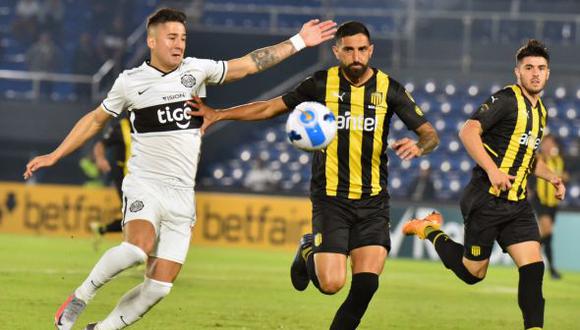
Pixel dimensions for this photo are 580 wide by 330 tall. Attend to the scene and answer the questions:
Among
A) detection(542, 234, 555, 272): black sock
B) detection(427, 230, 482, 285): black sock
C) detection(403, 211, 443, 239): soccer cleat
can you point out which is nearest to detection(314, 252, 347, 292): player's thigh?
detection(427, 230, 482, 285): black sock

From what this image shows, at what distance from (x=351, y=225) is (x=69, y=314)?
202 cm

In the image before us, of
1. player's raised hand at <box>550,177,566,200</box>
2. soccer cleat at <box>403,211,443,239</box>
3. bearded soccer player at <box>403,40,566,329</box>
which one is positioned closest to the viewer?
bearded soccer player at <box>403,40,566,329</box>

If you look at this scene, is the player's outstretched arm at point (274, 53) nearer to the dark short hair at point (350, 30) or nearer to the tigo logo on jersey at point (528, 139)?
the dark short hair at point (350, 30)

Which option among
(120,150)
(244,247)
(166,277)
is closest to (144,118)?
(166,277)

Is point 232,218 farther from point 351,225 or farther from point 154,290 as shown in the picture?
point 154,290

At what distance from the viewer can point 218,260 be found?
1773 centimetres

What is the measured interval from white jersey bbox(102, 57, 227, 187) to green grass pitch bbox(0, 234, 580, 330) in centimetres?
192

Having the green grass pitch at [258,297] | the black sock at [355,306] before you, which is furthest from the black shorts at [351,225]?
the green grass pitch at [258,297]

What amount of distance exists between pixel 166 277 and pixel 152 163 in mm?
751

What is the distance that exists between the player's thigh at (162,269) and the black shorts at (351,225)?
1.14 m

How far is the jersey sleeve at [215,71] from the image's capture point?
25.9ft

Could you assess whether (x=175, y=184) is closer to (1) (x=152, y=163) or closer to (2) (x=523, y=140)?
(1) (x=152, y=163)

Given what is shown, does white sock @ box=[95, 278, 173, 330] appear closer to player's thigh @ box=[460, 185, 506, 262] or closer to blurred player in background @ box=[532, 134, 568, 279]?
player's thigh @ box=[460, 185, 506, 262]

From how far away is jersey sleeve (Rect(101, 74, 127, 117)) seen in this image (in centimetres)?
771
